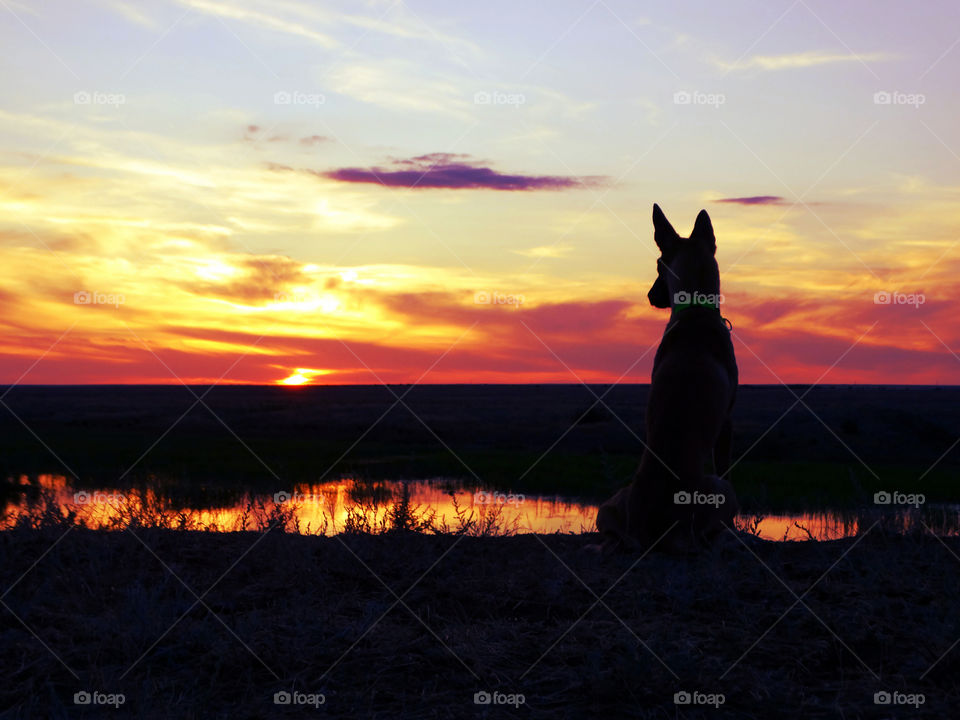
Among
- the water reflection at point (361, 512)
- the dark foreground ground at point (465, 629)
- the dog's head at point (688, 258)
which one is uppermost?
the dog's head at point (688, 258)

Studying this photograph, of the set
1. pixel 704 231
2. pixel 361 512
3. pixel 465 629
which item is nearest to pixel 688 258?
pixel 704 231

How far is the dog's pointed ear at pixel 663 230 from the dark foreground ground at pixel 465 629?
315 centimetres

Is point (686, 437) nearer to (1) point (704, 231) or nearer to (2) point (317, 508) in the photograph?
(1) point (704, 231)

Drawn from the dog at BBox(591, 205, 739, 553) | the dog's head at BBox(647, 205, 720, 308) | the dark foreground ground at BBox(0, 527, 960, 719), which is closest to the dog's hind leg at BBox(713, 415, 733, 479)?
the dog at BBox(591, 205, 739, 553)

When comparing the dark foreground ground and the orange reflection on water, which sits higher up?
the orange reflection on water

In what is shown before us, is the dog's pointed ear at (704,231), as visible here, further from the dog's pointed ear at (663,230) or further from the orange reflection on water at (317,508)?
the orange reflection on water at (317,508)

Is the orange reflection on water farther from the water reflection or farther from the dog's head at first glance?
the dog's head

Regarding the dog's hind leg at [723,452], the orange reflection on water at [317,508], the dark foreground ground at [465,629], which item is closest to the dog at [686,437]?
the dog's hind leg at [723,452]

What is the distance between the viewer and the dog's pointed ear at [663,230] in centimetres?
925

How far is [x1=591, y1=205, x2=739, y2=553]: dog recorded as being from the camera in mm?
7949

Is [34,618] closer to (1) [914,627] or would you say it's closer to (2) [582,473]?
(1) [914,627]

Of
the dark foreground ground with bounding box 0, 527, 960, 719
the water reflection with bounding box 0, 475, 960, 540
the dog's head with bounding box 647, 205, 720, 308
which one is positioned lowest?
the dark foreground ground with bounding box 0, 527, 960, 719

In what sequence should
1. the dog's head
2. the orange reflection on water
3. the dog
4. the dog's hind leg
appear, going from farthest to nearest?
the orange reflection on water → the dog's head → the dog's hind leg → the dog

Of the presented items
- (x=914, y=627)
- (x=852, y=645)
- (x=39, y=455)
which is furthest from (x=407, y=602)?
(x=39, y=455)
